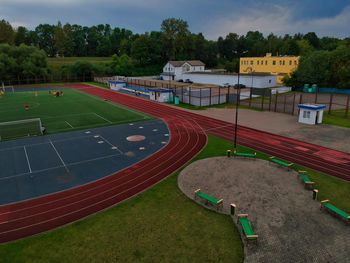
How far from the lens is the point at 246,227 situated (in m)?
10.9

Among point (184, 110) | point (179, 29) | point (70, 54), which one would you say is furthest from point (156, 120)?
point (70, 54)

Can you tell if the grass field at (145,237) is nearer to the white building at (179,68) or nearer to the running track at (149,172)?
the running track at (149,172)

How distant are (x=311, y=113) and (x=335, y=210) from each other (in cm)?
1948

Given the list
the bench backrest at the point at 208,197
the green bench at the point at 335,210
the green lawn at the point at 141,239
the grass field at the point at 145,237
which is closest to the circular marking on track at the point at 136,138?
the grass field at the point at 145,237

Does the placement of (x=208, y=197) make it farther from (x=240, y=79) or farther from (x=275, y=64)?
(x=275, y=64)

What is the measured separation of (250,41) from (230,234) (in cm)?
12771

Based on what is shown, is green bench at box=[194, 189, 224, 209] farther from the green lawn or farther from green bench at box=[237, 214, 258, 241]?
green bench at box=[237, 214, 258, 241]

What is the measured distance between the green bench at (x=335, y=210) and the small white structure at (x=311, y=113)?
61.3 ft

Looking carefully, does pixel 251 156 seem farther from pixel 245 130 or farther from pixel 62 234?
pixel 62 234

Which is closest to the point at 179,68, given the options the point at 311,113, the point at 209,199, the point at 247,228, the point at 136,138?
the point at 311,113

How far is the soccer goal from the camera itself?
25353mm

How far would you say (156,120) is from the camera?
31.9 m

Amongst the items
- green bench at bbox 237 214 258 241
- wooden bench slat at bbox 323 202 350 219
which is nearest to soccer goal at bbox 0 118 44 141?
green bench at bbox 237 214 258 241

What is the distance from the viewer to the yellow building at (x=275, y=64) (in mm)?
65375
